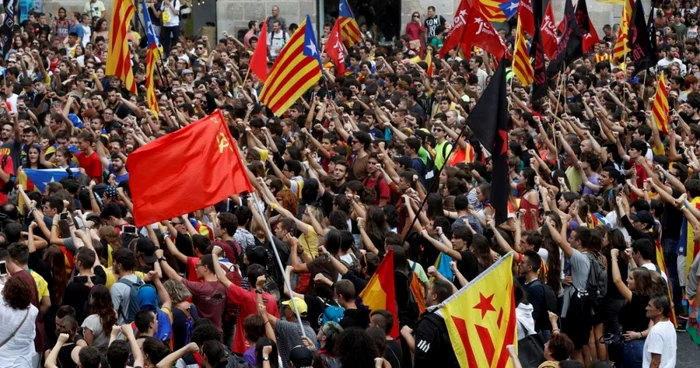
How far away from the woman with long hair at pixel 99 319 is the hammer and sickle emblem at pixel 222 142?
5.15 feet

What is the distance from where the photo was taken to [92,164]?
15.6 meters

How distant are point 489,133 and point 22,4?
21345mm

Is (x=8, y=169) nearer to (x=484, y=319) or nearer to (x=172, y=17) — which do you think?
(x=484, y=319)

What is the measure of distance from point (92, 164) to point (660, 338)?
25.4ft

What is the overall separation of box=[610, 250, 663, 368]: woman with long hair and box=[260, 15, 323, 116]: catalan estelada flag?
278 inches

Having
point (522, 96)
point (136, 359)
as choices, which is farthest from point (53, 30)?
point (136, 359)

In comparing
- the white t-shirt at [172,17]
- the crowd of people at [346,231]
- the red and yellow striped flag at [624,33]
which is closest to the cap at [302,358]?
the crowd of people at [346,231]

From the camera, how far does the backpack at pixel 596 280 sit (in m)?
11.3

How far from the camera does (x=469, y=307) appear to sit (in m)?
8.76

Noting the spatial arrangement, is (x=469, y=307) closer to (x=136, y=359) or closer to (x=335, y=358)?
(x=335, y=358)

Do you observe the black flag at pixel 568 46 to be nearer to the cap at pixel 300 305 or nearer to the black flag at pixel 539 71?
the black flag at pixel 539 71

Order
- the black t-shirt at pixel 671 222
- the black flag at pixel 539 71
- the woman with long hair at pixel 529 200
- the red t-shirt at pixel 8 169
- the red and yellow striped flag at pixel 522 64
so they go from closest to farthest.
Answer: the woman with long hair at pixel 529 200, the black t-shirt at pixel 671 222, the red t-shirt at pixel 8 169, the black flag at pixel 539 71, the red and yellow striped flag at pixel 522 64

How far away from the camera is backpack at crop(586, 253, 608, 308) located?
444 inches

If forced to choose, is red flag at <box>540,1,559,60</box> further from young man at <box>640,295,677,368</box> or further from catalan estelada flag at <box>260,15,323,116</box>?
young man at <box>640,295,677,368</box>
